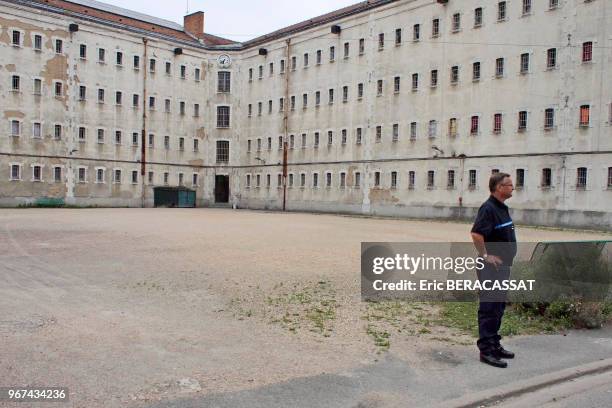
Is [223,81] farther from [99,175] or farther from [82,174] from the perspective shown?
[82,174]

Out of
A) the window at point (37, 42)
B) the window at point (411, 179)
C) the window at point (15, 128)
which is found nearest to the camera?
the window at point (411, 179)

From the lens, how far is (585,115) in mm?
34375

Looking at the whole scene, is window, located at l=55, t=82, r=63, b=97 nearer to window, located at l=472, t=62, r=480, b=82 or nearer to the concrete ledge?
window, located at l=472, t=62, r=480, b=82

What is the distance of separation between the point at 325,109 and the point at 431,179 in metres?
14.3

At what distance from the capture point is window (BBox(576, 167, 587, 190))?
34.0m

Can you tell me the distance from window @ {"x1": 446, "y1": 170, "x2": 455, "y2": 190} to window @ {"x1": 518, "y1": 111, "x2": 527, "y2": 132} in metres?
5.94

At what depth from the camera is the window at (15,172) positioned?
157 feet

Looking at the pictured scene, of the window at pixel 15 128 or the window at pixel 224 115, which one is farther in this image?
the window at pixel 224 115


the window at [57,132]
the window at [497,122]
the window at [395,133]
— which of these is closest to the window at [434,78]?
the window at [395,133]

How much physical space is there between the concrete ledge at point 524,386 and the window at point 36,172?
50.9 metres

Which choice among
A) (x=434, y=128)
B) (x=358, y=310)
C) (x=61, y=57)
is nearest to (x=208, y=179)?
(x=61, y=57)

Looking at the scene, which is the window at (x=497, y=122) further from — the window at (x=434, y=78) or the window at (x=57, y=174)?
the window at (x=57, y=174)

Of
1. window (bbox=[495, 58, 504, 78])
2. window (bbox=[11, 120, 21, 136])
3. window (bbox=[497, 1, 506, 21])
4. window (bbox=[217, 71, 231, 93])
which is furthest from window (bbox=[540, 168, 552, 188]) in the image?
window (bbox=[11, 120, 21, 136])

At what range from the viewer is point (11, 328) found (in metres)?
7.56
